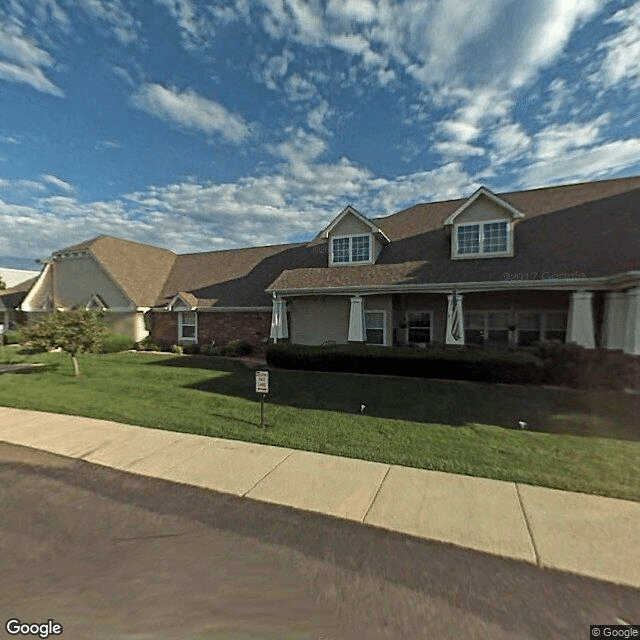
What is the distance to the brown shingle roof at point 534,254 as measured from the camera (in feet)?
41.2

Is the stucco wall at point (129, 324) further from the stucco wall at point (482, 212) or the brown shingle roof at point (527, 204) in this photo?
the stucco wall at point (482, 212)

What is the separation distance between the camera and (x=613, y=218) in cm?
1381

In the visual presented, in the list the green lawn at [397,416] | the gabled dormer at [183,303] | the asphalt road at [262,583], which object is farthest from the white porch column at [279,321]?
the asphalt road at [262,583]

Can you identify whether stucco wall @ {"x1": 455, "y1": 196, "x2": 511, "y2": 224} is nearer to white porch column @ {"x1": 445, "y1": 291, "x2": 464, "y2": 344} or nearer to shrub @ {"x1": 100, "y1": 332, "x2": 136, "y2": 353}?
white porch column @ {"x1": 445, "y1": 291, "x2": 464, "y2": 344}

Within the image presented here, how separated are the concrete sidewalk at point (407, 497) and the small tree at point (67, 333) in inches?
264

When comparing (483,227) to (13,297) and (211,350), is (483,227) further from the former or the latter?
(13,297)

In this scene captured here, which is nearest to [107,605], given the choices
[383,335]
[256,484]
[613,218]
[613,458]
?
Answer: [256,484]

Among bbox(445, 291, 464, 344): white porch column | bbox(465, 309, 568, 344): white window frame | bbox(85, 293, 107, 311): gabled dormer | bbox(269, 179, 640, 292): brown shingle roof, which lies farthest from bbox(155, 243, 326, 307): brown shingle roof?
bbox(465, 309, 568, 344): white window frame

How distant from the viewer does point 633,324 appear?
10133mm

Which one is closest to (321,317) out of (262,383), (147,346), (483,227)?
(483,227)

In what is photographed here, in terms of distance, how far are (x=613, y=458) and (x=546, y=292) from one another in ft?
32.8

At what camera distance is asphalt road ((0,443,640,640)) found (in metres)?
2.55

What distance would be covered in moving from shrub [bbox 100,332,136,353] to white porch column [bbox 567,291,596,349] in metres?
21.7

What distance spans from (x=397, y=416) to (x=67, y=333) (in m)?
12.2
